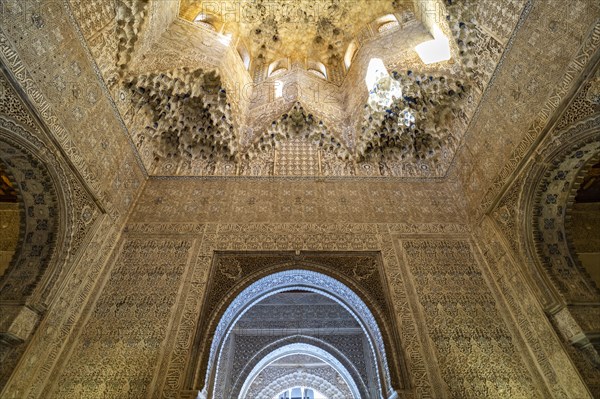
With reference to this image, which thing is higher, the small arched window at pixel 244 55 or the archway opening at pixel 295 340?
the small arched window at pixel 244 55

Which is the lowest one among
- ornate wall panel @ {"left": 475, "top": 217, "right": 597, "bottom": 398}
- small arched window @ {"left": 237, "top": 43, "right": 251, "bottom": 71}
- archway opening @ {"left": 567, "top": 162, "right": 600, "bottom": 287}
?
ornate wall panel @ {"left": 475, "top": 217, "right": 597, "bottom": 398}

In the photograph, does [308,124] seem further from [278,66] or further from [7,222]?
[7,222]

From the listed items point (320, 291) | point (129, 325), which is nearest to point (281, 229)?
point (320, 291)

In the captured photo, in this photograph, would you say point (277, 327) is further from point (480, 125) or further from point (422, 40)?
point (422, 40)

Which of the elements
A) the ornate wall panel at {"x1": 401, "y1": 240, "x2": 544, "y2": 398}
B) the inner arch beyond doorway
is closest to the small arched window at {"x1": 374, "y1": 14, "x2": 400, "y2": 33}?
the ornate wall panel at {"x1": 401, "y1": 240, "x2": 544, "y2": 398}

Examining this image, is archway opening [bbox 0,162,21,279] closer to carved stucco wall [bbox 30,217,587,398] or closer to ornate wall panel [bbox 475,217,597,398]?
carved stucco wall [bbox 30,217,587,398]

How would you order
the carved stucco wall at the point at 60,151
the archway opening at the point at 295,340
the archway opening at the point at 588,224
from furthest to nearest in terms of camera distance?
the archway opening at the point at 295,340
the archway opening at the point at 588,224
the carved stucco wall at the point at 60,151

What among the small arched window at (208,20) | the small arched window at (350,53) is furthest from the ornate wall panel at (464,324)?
the small arched window at (208,20)

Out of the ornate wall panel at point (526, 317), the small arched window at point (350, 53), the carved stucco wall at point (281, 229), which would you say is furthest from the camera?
the small arched window at point (350, 53)

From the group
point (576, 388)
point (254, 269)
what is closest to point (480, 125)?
point (576, 388)

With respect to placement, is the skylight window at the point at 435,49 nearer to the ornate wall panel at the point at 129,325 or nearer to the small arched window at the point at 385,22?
the small arched window at the point at 385,22

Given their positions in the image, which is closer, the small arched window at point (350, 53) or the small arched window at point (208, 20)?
the small arched window at point (208, 20)

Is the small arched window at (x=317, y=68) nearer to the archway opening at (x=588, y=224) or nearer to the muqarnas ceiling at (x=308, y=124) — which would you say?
the muqarnas ceiling at (x=308, y=124)

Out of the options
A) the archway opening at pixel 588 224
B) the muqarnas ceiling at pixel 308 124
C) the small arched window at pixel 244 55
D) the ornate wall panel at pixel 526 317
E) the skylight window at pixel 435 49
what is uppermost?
the small arched window at pixel 244 55
